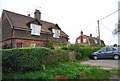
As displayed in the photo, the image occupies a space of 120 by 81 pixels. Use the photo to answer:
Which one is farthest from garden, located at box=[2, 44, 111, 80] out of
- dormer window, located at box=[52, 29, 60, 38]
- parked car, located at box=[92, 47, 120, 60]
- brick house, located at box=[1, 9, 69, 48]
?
dormer window, located at box=[52, 29, 60, 38]

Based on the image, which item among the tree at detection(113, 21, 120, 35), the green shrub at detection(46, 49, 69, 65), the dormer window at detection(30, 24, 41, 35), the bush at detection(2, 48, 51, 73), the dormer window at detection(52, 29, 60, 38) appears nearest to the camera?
the bush at detection(2, 48, 51, 73)

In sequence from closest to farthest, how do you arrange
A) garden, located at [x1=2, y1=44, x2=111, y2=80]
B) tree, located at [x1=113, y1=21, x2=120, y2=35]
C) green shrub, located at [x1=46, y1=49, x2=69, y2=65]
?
garden, located at [x1=2, y1=44, x2=111, y2=80] → green shrub, located at [x1=46, y1=49, x2=69, y2=65] → tree, located at [x1=113, y1=21, x2=120, y2=35]

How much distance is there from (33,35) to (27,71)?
11.5m

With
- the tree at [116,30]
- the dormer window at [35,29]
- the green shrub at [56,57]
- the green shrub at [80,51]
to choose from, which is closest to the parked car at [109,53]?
the green shrub at [80,51]

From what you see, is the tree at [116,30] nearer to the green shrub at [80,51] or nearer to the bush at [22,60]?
the green shrub at [80,51]

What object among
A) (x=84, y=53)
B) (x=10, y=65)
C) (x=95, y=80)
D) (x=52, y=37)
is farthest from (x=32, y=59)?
(x=52, y=37)

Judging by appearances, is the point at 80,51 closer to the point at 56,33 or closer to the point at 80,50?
the point at 80,50

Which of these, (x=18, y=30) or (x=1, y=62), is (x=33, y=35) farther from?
(x=1, y=62)

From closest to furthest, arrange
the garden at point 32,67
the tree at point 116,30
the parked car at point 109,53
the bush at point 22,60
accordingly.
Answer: the garden at point 32,67 → the bush at point 22,60 → the parked car at point 109,53 → the tree at point 116,30

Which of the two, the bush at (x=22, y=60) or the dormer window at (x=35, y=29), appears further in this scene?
the dormer window at (x=35, y=29)

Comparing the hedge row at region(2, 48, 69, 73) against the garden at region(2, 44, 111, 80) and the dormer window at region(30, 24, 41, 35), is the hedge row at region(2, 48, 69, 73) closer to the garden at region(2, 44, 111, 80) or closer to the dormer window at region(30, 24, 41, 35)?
the garden at region(2, 44, 111, 80)

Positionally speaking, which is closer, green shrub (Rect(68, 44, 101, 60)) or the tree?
green shrub (Rect(68, 44, 101, 60))

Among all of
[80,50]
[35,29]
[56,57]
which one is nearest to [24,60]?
[56,57]

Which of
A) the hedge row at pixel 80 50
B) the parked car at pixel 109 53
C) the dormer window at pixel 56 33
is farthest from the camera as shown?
the dormer window at pixel 56 33
